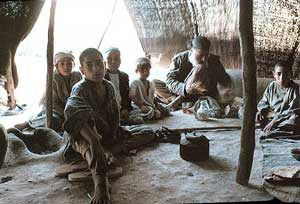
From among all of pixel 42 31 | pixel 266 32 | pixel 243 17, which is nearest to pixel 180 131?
pixel 243 17

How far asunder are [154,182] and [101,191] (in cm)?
51

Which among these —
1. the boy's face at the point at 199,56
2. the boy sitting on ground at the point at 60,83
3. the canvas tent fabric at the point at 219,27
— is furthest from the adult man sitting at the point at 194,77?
the boy sitting on ground at the point at 60,83

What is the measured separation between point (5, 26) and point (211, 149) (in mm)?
3566

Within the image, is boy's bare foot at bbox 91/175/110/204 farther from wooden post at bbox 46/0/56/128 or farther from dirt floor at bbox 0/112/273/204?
wooden post at bbox 46/0/56/128

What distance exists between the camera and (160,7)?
6543 mm

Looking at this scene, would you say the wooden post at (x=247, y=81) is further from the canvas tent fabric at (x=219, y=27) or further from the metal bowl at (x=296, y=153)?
the canvas tent fabric at (x=219, y=27)

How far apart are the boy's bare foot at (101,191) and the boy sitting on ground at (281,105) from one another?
7.35 feet

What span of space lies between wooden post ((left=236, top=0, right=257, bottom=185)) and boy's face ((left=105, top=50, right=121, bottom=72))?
221 centimetres

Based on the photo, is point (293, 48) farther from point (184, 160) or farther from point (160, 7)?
point (184, 160)

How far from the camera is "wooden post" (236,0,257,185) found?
283cm

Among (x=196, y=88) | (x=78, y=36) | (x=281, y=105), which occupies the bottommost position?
(x=281, y=105)

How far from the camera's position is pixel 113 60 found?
4812 millimetres

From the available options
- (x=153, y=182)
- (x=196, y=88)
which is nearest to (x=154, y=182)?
(x=153, y=182)

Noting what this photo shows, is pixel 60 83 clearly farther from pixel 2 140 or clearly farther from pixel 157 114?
pixel 2 140
